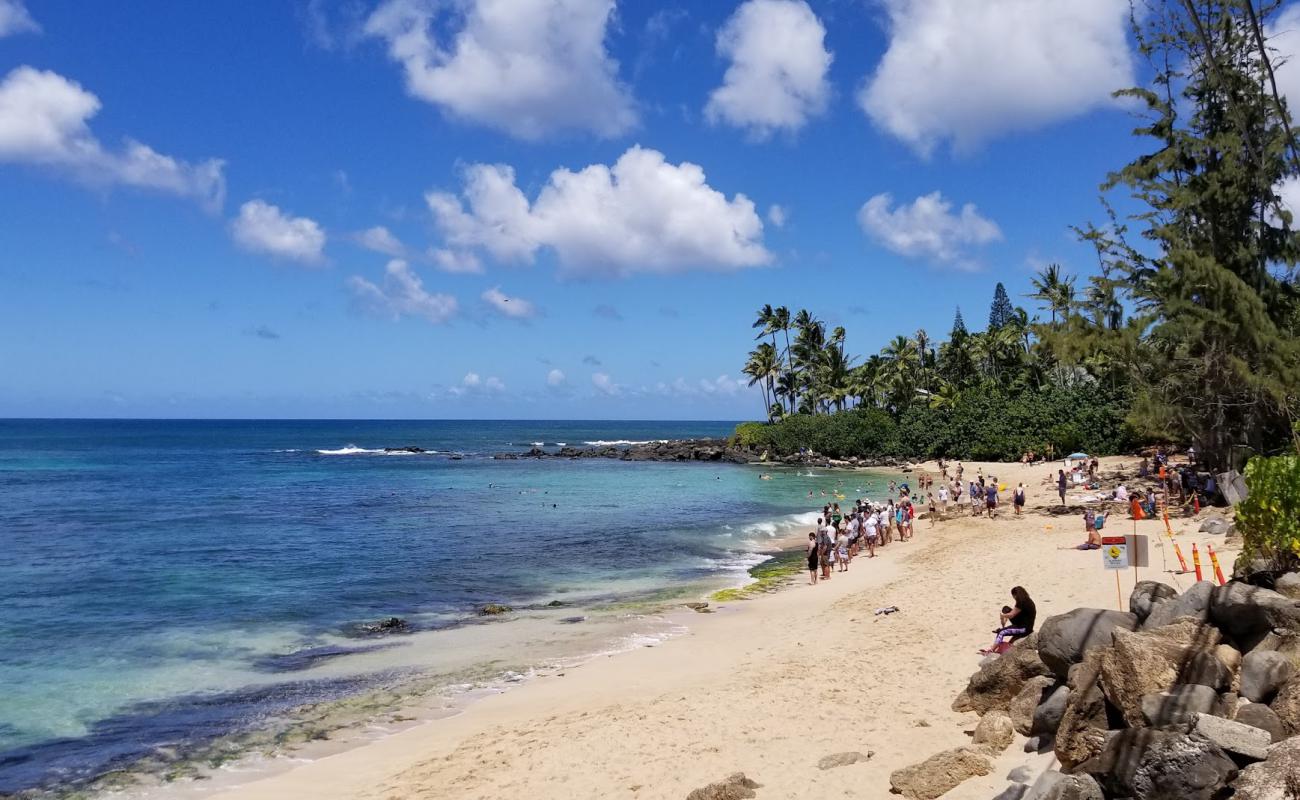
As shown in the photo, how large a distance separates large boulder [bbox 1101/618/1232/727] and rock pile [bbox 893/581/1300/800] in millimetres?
10

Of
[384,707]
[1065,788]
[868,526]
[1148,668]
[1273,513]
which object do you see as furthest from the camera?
[868,526]

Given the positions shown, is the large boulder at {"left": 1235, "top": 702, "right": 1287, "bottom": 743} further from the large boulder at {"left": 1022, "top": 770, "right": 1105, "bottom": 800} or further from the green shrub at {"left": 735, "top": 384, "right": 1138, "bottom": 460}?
the green shrub at {"left": 735, "top": 384, "right": 1138, "bottom": 460}

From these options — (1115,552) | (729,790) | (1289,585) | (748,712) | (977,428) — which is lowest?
(748,712)

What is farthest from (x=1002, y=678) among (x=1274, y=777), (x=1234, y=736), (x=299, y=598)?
(x=299, y=598)

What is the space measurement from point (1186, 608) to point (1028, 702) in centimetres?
179

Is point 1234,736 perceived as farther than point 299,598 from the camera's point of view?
No

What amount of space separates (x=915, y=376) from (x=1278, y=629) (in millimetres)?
73409

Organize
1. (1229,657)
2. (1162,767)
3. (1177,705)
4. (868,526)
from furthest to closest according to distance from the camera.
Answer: (868,526), (1229,657), (1177,705), (1162,767)

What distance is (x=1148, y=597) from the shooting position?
909 centimetres

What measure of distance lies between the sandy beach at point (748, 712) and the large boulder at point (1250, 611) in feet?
7.12

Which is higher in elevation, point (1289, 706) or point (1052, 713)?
point (1289, 706)

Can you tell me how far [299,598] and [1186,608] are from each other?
21.0 m

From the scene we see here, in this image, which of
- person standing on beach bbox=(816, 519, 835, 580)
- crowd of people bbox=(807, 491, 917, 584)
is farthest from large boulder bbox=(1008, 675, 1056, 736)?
person standing on beach bbox=(816, 519, 835, 580)

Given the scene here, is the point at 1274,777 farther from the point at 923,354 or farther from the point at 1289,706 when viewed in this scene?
the point at 923,354
